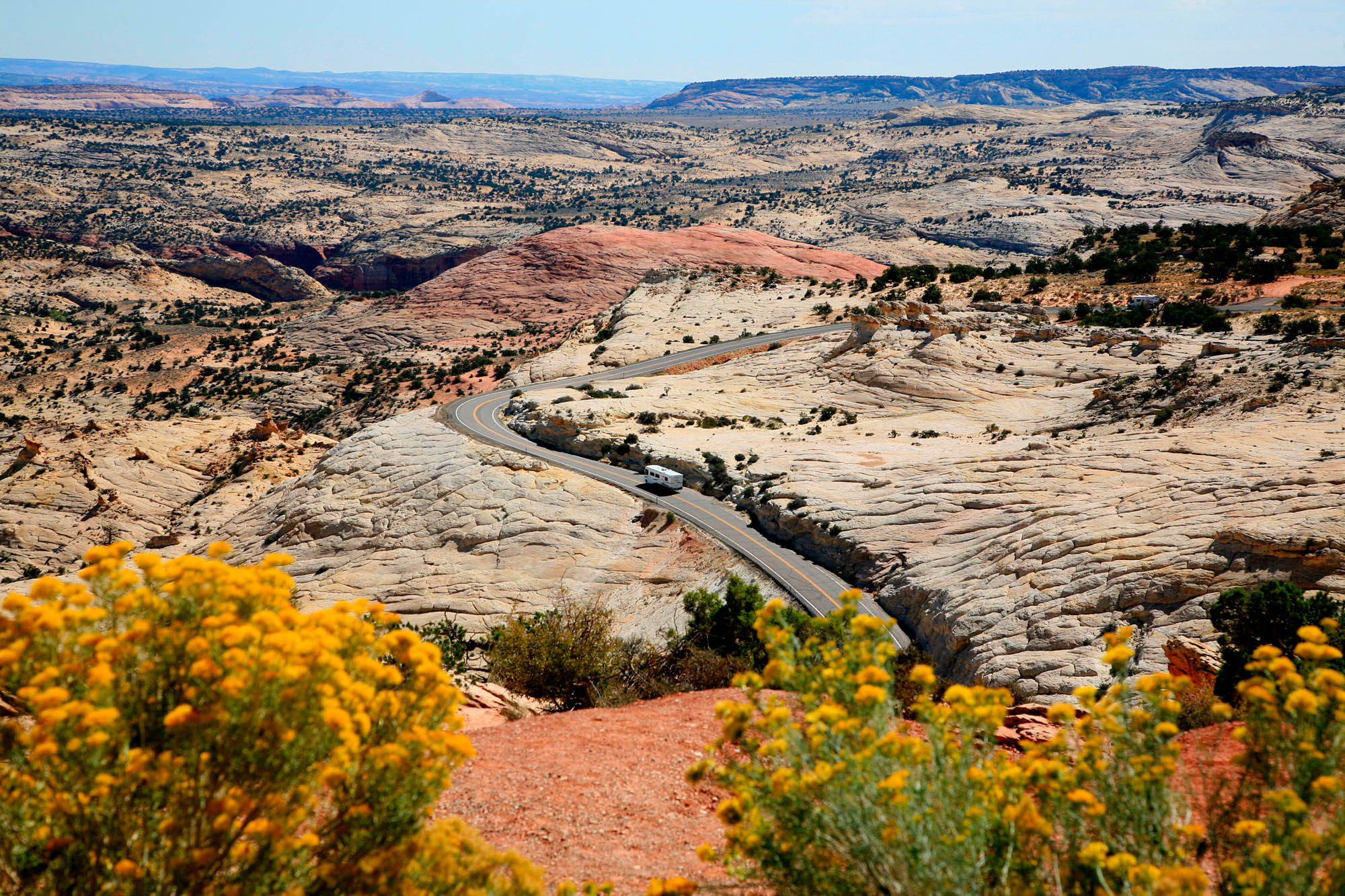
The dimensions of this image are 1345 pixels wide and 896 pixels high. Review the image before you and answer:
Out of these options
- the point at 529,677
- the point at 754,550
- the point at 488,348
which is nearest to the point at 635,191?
the point at 488,348

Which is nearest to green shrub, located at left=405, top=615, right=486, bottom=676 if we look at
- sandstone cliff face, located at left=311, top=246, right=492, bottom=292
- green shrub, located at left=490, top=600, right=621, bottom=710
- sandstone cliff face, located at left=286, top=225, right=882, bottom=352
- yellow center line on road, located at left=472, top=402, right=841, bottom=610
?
green shrub, located at left=490, top=600, right=621, bottom=710

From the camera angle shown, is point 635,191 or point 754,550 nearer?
point 754,550

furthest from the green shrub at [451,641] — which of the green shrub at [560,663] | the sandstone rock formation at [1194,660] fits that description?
the sandstone rock formation at [1194,660]

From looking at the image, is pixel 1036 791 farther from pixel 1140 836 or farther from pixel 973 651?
pixel 973 651

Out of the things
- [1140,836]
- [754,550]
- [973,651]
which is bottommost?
[754,550]

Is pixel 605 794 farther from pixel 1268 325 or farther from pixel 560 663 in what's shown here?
pixel 1268 325

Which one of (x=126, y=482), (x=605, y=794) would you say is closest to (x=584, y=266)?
(x=126, y=482)
